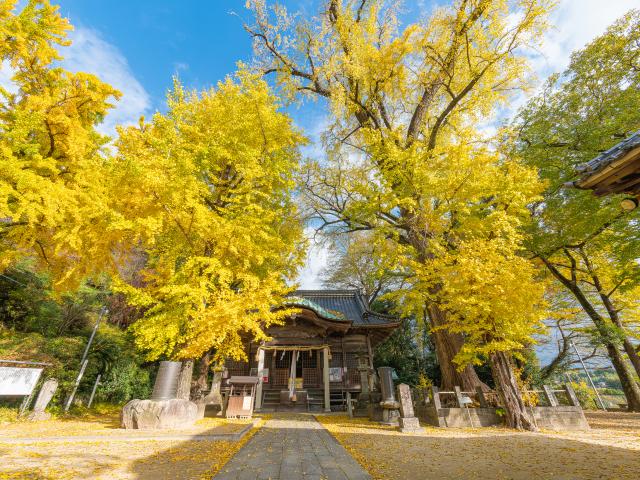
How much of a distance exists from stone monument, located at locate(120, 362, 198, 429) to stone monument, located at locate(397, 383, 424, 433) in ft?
20.2

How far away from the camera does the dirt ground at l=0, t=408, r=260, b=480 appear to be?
364 centimetres

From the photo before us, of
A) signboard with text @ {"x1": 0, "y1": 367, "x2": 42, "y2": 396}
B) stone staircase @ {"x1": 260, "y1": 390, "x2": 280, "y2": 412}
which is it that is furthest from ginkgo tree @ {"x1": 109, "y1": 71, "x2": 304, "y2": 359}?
stone staircase @ {"x1": 260, "y1": 390, "x2": 280, "y2": 412}

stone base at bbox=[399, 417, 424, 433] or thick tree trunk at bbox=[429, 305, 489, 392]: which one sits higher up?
thick tree trunk at bbox=[429, 305, 489, 392]

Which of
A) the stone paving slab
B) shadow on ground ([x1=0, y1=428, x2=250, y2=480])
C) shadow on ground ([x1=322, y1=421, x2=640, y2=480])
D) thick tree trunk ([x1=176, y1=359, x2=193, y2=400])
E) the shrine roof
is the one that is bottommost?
shadow on ground ([x1=322, y1=421, x2=640, y2=480])

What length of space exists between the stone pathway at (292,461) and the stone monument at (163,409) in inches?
88.0

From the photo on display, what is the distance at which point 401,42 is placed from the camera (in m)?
10.6

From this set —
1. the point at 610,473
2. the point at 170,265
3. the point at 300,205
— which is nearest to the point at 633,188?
the point at 610,473

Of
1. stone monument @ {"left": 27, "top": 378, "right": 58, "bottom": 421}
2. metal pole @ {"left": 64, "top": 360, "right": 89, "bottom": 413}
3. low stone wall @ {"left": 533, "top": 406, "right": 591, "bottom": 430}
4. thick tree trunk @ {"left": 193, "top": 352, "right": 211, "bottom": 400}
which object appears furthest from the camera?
metal pole @ {"left": 64, "top": 360, "right": 89, "bottom": 413}

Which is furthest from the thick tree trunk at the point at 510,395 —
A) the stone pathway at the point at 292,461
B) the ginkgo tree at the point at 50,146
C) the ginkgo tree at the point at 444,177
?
the ginkgo tree at the point at 50,146

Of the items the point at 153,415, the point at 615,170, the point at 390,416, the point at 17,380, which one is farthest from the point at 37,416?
the point at 615,170

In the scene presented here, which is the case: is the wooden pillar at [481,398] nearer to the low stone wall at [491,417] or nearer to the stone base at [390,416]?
the low stone wall at [491,417]

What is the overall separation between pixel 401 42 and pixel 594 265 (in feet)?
46.4

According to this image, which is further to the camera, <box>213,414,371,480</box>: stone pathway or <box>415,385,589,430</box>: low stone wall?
<box>415,385,589,430</box>: low stone wall

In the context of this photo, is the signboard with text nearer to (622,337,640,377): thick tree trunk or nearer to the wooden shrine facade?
the wooden shrine facade
